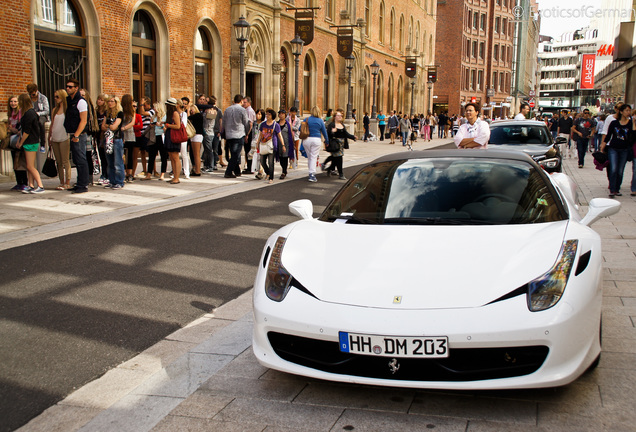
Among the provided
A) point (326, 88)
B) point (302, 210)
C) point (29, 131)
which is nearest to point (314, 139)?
point (29, 131)

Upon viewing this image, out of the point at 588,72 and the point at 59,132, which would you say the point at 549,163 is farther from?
the point at 588,72

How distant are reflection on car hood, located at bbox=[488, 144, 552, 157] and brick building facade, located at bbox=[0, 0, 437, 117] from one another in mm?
10946

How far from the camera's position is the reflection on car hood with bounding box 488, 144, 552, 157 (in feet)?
40.7

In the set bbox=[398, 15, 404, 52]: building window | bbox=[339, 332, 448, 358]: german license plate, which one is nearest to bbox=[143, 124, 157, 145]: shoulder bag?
bbox=[339, 332, 448, 358]: german license plate

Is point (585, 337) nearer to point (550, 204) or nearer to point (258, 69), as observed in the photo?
point (550, 204)

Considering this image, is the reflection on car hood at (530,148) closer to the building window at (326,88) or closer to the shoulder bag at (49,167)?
the shoulder bag at (49,167)

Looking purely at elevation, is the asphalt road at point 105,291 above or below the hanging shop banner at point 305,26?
below

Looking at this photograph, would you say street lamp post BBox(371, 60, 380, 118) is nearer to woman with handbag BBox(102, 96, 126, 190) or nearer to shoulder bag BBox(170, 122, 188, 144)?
shoulder bag BBox(170, 122, 188, 144)

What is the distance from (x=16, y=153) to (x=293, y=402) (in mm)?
10345

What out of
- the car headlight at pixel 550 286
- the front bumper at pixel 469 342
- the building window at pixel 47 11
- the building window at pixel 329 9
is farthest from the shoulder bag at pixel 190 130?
the building window at pixel 329 9

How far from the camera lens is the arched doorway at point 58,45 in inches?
642

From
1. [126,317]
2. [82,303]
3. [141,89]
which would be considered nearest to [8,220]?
[82,303]

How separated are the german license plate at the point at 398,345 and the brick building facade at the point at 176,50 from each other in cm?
1414

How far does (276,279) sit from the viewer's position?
370 cm
